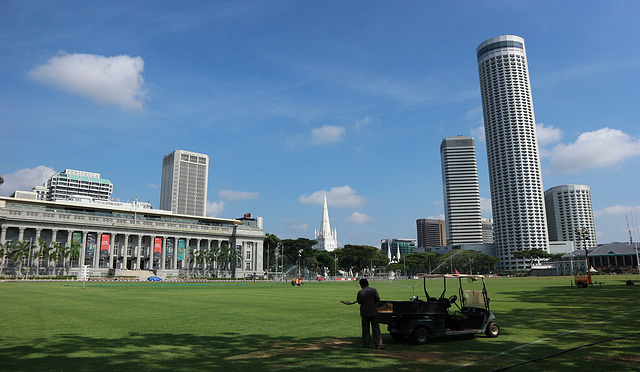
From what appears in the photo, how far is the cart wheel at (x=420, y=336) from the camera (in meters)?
12.7

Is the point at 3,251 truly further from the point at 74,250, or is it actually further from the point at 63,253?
the point at 74,250

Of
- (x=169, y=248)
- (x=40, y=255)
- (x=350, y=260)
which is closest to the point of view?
(x=40, y=255)

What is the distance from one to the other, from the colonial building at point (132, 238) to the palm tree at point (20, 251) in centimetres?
182

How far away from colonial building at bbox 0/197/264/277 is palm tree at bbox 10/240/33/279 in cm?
182

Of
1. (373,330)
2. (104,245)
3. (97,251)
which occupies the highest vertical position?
(104,245)

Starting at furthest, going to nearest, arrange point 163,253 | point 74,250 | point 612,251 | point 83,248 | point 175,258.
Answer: point 612,251 → point 175,258 → point 163,253 → point 83,248 → point 74,250

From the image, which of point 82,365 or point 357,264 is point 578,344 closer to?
point 82,365

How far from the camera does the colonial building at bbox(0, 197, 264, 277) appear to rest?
104 metres

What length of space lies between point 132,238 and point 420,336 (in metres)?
124

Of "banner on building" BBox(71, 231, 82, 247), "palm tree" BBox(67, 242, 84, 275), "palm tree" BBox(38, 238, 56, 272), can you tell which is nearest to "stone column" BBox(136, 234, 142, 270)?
"banner on building" BBox(71, 231, 82, 247)

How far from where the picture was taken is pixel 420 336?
12.8 meters

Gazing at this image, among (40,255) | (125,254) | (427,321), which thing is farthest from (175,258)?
(427,321)

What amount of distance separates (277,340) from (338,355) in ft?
9.76

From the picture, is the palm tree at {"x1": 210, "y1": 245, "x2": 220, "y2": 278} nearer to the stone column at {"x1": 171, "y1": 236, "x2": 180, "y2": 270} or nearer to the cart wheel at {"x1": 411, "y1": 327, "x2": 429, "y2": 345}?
the stone column at {"x1": 171, "y1": 236, "x2": 180, "y2": 270}
